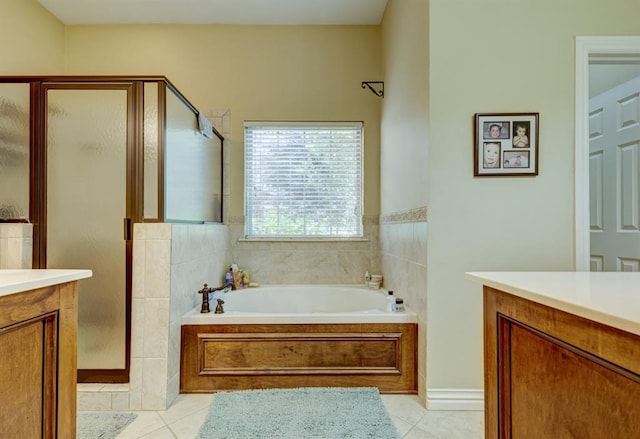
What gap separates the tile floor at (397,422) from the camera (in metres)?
1.60

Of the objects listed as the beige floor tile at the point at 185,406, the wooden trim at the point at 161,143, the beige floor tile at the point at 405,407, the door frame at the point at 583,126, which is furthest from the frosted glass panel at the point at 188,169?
the door frame at the point at 583,126

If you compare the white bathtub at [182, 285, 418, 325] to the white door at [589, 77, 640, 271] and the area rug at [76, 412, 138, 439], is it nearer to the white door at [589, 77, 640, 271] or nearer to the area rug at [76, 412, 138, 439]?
the area rug at [76, 412, 138, 439]

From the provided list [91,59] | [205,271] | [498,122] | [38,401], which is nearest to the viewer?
[38,401]

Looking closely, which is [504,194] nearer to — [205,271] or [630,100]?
[630,100]

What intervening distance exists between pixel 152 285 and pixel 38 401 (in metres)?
0.87

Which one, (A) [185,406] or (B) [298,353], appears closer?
(A) [185,406]

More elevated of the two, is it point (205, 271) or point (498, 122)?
point (498, 122)

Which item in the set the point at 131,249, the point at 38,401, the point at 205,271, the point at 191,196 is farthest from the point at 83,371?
the point at 191,196

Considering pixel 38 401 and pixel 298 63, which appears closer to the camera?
pixel 38 401

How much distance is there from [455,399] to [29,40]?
397cm

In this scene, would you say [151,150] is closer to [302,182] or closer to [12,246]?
[12,246]

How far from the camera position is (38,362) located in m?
0.97

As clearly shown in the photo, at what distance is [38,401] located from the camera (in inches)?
38.1

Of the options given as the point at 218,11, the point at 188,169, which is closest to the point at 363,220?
the point at 188,169
